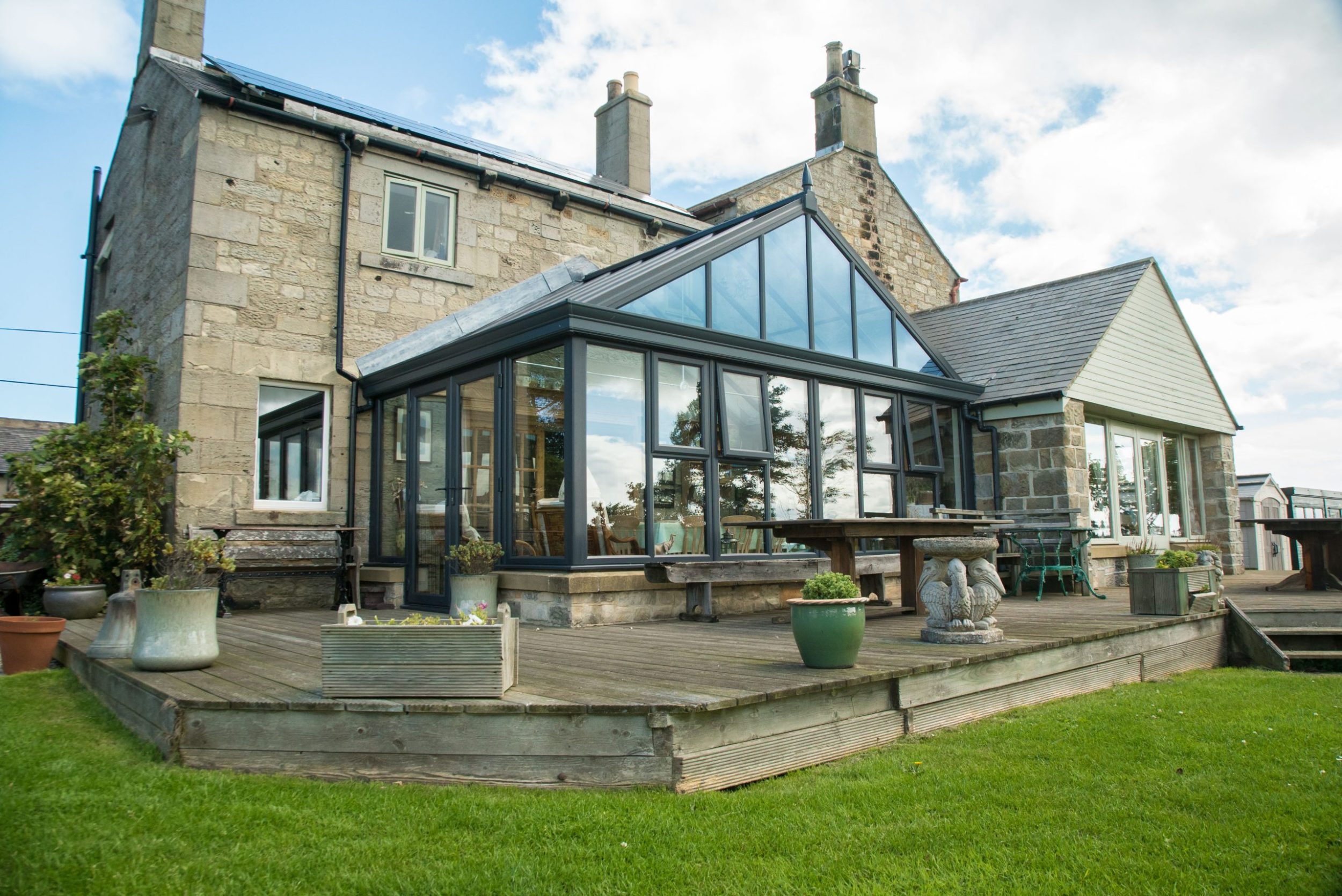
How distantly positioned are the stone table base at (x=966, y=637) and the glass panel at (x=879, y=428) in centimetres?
435

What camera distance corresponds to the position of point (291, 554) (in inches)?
364

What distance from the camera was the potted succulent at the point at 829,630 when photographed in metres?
4.41

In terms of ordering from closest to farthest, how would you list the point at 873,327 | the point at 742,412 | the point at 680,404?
the point at 680,404 → the point at 742,412 → the point at 873,327

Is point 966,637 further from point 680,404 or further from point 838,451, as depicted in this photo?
point 838,451

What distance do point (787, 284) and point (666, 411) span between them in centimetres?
232

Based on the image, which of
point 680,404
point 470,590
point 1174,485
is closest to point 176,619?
point 470,590

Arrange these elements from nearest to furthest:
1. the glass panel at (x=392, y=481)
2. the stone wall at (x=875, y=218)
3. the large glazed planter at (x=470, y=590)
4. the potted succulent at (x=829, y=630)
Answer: the potted succulent at (x=829, y=630) → the large glazed planter at (x=470, y=590) → the glass panel at (x=392, y=481) → the stone wall at (x=875, y=218)

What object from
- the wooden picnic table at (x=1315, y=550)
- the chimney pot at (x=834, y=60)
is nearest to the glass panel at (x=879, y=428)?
the wooden picnic table at (x=1315, y=550)

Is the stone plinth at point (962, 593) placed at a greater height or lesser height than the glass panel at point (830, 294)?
lesser

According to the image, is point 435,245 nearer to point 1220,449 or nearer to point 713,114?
point 713,114

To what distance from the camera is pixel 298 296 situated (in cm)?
984

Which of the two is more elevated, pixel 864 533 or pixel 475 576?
pixel 864 533

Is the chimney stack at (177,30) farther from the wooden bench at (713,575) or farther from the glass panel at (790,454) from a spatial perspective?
the wooden bench at (713,575)

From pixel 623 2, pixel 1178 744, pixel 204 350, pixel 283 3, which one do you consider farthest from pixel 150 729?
pixel 283 3
